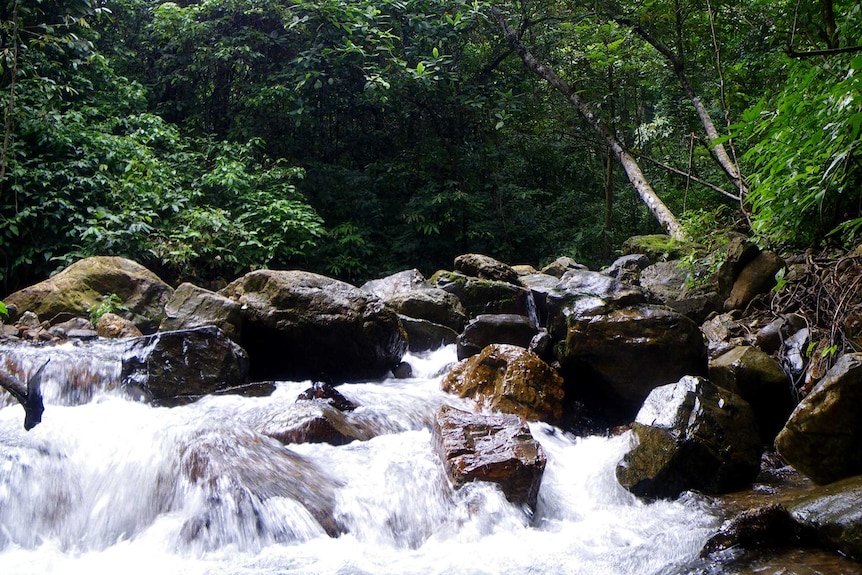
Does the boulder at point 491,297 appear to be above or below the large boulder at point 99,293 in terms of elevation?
below

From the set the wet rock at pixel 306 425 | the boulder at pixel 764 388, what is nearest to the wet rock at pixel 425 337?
the wet rock at pixel 306 425

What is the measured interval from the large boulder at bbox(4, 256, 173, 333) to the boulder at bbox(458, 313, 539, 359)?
3601 millimetres

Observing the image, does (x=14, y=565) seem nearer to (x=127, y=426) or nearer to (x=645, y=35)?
(x=127, y=426)

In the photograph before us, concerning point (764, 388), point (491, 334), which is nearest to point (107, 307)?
point (491, 334)

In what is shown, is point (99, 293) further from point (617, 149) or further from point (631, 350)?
point (617, 149)

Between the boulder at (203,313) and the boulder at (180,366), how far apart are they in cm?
41

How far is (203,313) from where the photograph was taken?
20.3ft

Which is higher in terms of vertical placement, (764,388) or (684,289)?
(684,289)

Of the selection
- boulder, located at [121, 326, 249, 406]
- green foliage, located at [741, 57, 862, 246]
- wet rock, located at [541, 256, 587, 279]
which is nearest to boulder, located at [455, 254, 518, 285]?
wet rock, located at [541, 256, 587, 279]

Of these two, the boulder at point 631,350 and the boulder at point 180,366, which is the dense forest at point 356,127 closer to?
the boulder at point 631,350

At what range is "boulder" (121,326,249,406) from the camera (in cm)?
527

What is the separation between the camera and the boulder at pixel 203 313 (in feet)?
→ 20.0

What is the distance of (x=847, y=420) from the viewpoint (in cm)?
334

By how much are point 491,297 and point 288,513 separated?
5243 millimetres
